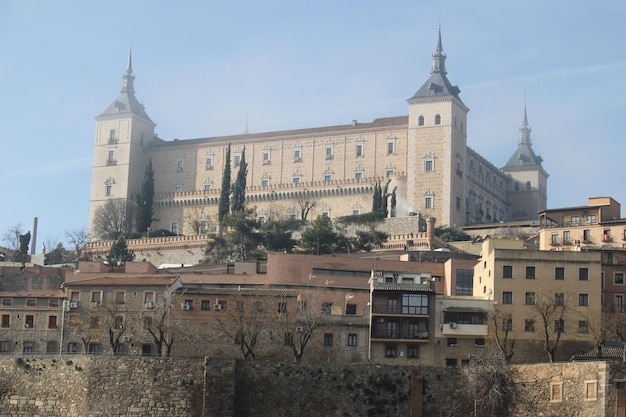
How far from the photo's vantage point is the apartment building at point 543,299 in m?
61.9

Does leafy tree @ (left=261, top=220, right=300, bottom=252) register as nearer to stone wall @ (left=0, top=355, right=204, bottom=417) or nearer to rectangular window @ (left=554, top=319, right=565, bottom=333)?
rectangular window @ (left=554, top=319, right=565, bottom=333)

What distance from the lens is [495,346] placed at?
61.5 meters

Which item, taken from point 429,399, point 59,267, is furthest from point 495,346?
point 59,267

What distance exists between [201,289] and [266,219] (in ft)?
200

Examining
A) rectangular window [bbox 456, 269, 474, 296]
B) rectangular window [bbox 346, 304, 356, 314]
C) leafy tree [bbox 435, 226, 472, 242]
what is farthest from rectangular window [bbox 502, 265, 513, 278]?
leafy tree [bbox 435, 226, 472, 242]

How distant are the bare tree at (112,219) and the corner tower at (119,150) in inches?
46.4

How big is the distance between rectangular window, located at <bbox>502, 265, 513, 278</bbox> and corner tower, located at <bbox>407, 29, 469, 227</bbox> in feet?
173

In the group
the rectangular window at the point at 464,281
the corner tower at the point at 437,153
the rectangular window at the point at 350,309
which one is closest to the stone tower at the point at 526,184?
the corner tower at the point at 437,153

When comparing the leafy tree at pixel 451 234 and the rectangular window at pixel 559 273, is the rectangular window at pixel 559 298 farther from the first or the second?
the leafy tree at pixel 451 234

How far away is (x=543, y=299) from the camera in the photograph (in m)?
62.8

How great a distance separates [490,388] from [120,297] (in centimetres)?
2149

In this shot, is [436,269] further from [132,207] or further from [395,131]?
[132,207]

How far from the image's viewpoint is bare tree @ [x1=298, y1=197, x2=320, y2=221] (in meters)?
125

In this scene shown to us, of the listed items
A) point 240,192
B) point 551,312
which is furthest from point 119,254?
point 551,312
